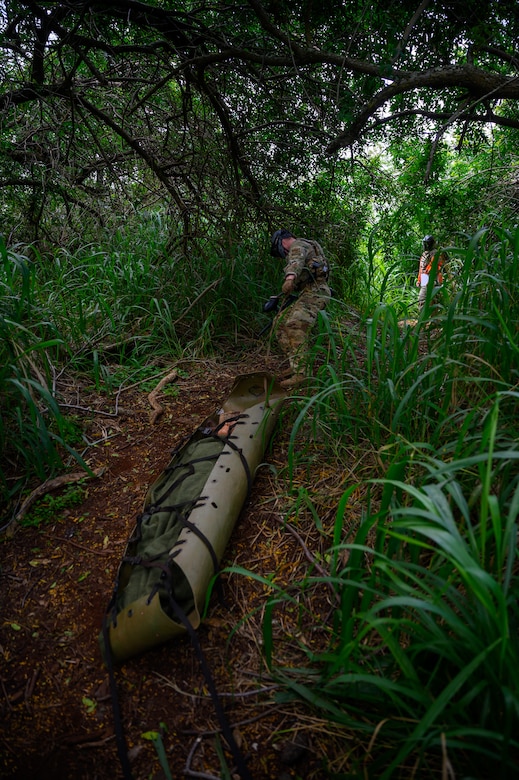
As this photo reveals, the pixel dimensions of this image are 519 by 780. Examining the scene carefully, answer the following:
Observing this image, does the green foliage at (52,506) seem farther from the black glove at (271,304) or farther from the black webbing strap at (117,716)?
the black glove at (271,304)

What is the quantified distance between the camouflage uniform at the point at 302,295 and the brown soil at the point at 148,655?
1309 millimetres

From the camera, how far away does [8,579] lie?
72.6 inches

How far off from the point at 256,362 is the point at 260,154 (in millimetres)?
1887

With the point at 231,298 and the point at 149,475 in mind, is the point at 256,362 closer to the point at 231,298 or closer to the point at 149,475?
the point at 231,298

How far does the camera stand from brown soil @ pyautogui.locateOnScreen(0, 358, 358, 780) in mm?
1276

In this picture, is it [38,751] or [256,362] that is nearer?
[38,751]

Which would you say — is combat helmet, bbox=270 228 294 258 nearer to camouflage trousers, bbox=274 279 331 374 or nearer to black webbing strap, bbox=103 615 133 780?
→ camouflage trousers, bbox=274 279 331 374

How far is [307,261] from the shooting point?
3719mm

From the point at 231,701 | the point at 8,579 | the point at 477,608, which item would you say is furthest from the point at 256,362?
the point at 477,608

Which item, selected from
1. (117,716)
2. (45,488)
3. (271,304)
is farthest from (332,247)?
(117,716)

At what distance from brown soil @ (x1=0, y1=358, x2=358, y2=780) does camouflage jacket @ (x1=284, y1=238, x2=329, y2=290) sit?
180cm

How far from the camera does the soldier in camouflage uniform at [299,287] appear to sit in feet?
11.3

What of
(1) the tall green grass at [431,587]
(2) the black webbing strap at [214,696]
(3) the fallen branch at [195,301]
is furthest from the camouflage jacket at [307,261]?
(2) the black webbing strap at [214,696]

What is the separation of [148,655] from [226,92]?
401 centimetres
